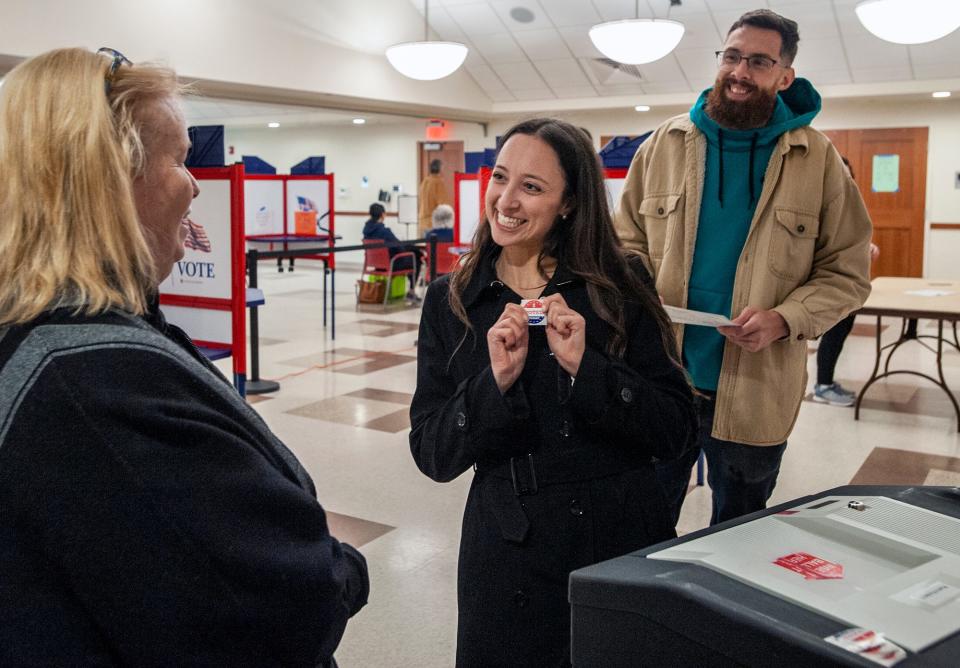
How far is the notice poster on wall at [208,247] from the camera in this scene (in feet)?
12.2

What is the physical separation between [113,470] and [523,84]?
11.8m

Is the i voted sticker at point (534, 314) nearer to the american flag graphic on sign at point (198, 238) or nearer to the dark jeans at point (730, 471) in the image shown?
the dark jeans at point (730, 471)

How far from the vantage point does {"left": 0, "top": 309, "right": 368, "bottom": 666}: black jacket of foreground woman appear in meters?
0.84

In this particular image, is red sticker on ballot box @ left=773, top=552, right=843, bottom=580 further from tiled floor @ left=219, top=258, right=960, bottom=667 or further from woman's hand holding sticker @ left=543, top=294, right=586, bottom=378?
tiled floor @ left=219, top=258, right=960, bottom=667

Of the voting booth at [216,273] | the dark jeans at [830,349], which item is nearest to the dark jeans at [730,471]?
the voting booth at [216,273]

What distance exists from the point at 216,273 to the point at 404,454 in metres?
1.25

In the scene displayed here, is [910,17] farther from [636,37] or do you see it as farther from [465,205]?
[465,205]

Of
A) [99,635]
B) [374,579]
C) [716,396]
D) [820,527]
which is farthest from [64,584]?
[374,579]

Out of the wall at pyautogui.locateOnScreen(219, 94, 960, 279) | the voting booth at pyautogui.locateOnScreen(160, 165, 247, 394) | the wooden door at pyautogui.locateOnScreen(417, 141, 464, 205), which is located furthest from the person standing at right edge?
the wooden door at pyautogui.locateOnScreen(417, 141, 464, 205)

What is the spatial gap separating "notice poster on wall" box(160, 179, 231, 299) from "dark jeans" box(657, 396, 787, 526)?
227 centimetres

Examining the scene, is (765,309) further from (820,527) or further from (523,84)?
(523,84)

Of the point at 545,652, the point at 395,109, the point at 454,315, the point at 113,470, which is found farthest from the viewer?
the point at 395,109

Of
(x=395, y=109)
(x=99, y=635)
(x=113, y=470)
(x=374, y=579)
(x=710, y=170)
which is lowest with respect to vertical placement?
(x=374, y=579)

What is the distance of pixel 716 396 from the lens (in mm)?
2143
